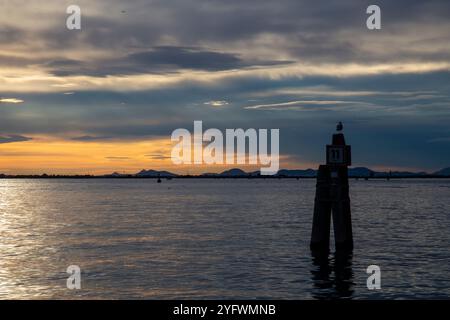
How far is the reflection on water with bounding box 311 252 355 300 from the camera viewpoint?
65.1 feet

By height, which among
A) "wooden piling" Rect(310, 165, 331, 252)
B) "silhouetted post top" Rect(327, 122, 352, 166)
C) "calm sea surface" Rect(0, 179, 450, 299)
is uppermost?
"silhouetted post top" Rect(327, 122, 352, 166)

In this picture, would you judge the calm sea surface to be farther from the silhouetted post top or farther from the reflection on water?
the silhouetted post top

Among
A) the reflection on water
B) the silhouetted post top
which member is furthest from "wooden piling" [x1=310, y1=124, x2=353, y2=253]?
the reflection on water

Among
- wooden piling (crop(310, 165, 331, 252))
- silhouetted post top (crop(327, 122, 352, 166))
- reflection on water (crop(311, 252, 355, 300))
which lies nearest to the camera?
reflection on water (crop(311, 252, 355, 300))

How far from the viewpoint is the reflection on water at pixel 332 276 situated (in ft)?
65.1

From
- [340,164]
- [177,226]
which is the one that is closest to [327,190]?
[340,164]

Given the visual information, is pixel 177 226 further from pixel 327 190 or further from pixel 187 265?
pixel 327 190

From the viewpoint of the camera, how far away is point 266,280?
71.5 feet

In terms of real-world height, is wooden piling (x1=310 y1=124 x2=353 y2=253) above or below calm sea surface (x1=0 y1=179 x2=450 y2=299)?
above

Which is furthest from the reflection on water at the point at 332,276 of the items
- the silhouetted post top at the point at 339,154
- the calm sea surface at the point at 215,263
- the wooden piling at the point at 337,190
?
the silhouetted post top at the point at 339,154

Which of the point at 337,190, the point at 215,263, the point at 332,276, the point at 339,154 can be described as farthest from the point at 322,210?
the point at 215,263

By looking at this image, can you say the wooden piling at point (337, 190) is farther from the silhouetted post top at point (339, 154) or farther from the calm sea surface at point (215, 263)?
the calm sea surface at point (215, 263)

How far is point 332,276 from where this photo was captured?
22844 millimetres
